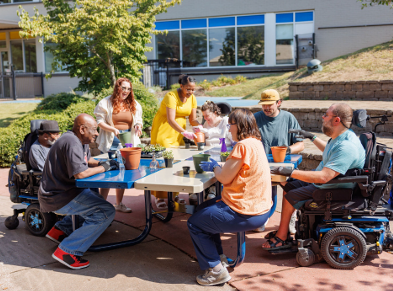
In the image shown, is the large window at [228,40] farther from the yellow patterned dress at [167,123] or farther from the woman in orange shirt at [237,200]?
the woman in orange shirt at [237,200]

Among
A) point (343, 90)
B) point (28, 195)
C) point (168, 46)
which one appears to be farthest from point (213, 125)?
point (168, 46)

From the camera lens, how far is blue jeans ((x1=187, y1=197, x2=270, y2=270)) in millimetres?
3387

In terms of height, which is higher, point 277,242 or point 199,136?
point 199,136

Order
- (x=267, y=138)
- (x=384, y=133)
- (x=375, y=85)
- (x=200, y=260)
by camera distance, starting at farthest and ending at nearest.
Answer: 1. (x=375, y=85)
2. (x=384, y=133)
3. (x=267, y=138)
4. (x=200, y=260)

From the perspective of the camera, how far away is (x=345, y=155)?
3.63 m

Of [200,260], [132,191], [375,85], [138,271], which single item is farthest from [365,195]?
[375,85]

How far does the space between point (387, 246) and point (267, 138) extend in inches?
69.9

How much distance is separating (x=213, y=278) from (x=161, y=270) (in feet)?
1.98

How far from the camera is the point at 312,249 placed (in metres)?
3.85

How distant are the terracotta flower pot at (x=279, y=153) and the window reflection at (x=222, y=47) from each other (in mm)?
16544

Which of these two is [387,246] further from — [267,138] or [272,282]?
[267,138]

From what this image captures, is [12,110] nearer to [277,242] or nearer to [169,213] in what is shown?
[169,213]

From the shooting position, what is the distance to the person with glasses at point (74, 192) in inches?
147

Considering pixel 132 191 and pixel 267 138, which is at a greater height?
pixel 267 138
